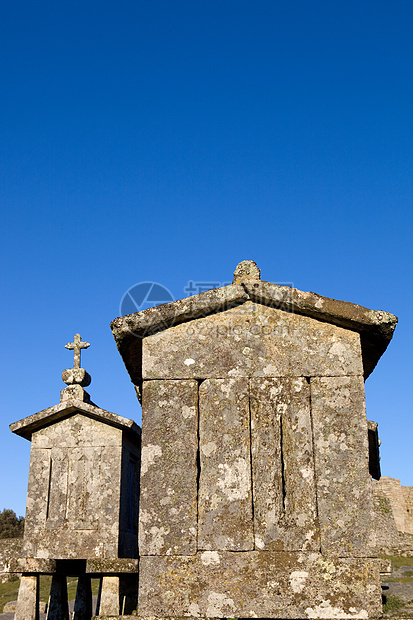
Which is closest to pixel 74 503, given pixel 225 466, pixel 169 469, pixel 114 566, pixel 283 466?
pixel 114 566

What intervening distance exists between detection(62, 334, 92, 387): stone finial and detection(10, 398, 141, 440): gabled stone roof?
0.56 meters

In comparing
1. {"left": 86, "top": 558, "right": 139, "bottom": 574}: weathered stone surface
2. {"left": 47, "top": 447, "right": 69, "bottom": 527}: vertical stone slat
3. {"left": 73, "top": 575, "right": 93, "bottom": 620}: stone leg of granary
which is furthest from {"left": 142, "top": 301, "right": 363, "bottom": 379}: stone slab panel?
{"left": 73, "top": 575, "right": 93, "bottom": 620}: stone leg of granary

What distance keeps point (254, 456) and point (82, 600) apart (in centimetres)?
442

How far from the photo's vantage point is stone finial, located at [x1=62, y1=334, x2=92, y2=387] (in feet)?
28.8

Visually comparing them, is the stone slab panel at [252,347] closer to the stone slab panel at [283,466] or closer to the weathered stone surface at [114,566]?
the stone slab panel at [283,466]

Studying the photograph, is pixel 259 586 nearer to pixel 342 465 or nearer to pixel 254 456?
pixel 254 456

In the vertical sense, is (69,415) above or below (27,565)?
above

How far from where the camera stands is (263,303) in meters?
5.47

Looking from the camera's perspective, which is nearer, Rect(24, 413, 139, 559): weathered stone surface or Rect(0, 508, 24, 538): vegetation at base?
Rect(24, 413, 139, 559): weathered stone surface

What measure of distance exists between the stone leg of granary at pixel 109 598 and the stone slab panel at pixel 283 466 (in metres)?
2.01

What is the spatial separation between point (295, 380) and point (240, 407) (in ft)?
1.72

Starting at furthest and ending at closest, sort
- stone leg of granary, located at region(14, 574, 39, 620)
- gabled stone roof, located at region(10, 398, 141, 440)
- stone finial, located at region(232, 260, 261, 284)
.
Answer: gabled stone roof, located at region(10, 398, 141, 440)
stone leg of granary, located at region(14, 574, 39, 620)
stone finial, located at region(232, 260, 261, 284)

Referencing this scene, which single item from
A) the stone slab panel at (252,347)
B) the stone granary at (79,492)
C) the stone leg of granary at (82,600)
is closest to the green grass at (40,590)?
the stone leg of granary at (82,600)

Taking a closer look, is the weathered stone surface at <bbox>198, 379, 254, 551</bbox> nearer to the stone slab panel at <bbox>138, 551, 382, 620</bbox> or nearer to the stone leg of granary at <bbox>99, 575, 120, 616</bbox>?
the stone slab panel at <bbox>138, 551, 382, 620</bbox>
